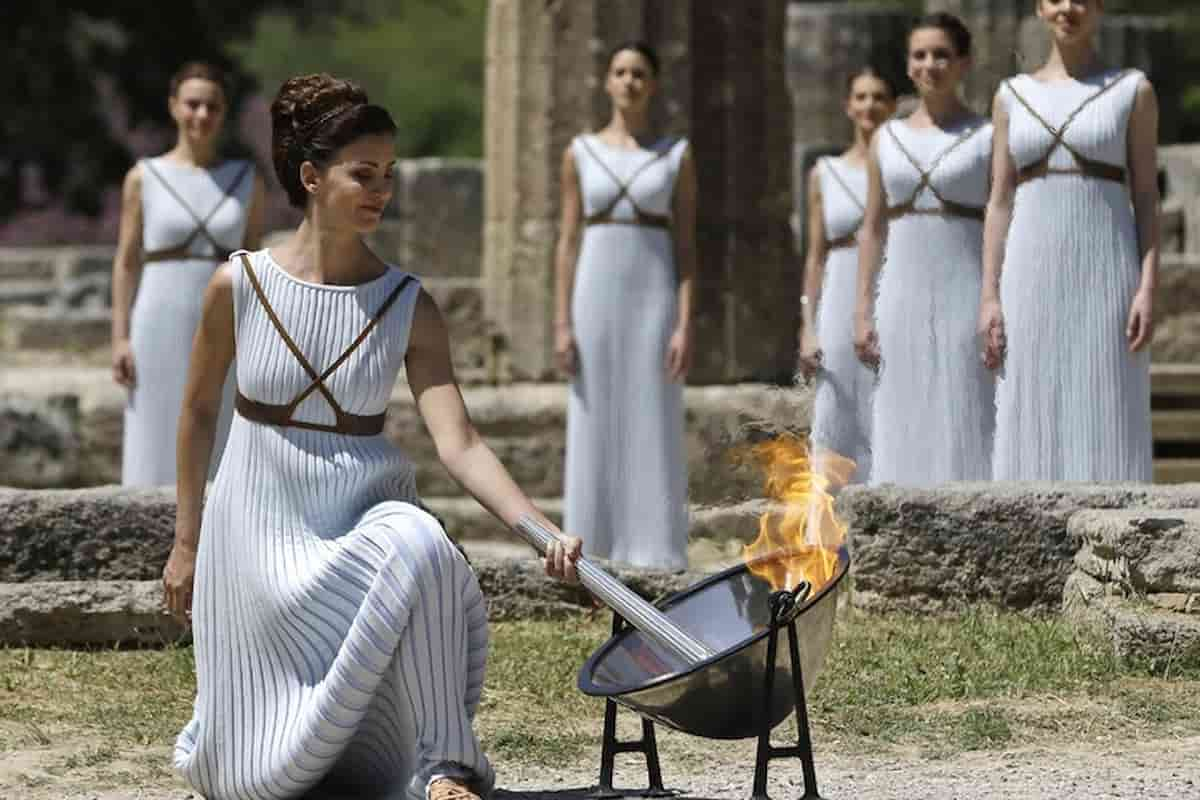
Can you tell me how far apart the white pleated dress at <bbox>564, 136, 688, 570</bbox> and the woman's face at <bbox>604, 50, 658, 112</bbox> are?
199 mm

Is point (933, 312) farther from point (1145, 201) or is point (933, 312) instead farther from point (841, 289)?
point (1145, 201)

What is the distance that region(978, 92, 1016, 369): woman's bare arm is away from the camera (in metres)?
8.71

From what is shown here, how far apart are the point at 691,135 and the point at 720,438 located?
271 inches

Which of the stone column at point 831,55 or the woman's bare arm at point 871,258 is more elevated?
the stone column at point 831,55

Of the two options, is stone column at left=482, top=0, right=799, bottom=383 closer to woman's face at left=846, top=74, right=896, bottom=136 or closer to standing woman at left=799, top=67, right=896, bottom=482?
standing woman at left=799, top=67, right=896, bottom=482

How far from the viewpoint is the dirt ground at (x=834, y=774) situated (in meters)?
5.94

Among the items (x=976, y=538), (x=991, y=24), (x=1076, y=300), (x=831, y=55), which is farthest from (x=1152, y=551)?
(x=831, y=55)

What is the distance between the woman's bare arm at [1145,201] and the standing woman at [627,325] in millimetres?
2136

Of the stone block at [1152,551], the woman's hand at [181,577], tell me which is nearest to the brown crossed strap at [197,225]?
the stone block at [1152,551]

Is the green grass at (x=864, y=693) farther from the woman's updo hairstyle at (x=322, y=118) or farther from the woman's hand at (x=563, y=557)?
the woman's updo hairstyle at (x=322, y=118)

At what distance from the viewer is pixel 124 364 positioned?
1033cm

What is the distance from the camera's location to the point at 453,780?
18.1 ft

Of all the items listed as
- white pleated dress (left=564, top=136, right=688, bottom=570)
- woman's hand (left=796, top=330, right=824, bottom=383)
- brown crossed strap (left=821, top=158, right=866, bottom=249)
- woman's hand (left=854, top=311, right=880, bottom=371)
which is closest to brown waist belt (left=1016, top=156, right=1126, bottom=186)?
woman's hand (left=854, top=311, right=880, bottom=371)

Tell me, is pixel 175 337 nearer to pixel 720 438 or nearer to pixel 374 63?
pixel 720 438
